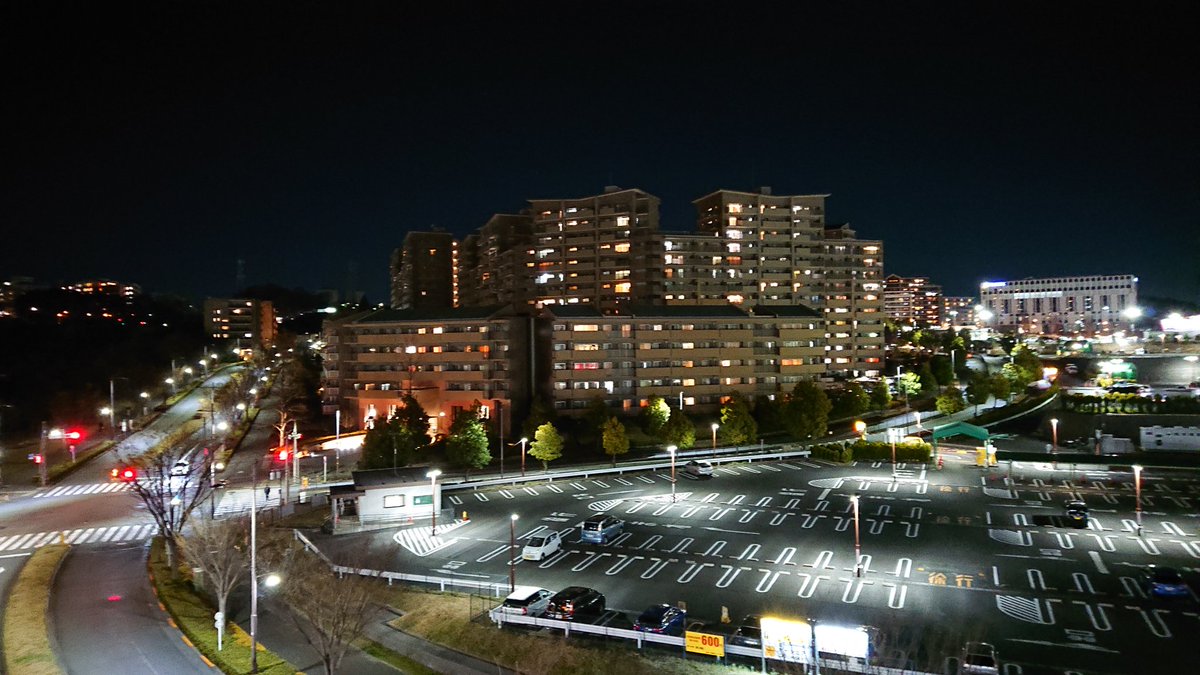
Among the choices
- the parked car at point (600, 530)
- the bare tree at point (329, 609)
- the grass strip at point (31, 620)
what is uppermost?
the bare tree at point (329, 609)

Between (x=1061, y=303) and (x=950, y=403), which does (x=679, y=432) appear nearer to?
(x=950, y=403)

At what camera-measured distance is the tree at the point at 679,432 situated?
46.4 m

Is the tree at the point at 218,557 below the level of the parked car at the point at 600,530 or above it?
above

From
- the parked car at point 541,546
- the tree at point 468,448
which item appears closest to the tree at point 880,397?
the tree at point 468,448

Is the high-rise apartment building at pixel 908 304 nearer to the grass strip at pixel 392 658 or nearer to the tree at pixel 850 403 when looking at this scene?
the tree at pixel 850 403

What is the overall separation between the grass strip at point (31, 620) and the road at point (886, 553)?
28.5 ft

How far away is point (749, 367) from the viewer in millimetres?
60031

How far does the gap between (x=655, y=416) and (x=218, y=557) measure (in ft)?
113

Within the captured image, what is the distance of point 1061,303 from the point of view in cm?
16788

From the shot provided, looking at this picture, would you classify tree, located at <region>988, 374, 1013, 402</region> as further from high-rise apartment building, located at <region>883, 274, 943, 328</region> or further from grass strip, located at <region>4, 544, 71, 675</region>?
high-rise apartment building, located at <region>883, 274, 943, 328</region>

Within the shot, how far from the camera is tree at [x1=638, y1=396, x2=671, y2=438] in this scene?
4871cm

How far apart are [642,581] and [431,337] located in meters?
40.2

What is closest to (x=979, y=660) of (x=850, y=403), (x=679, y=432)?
(x=679, y=432)

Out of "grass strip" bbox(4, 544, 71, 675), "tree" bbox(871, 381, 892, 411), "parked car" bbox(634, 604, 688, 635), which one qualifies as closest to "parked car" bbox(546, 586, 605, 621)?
"parked car" bbox(634, 604, 688, 635)
